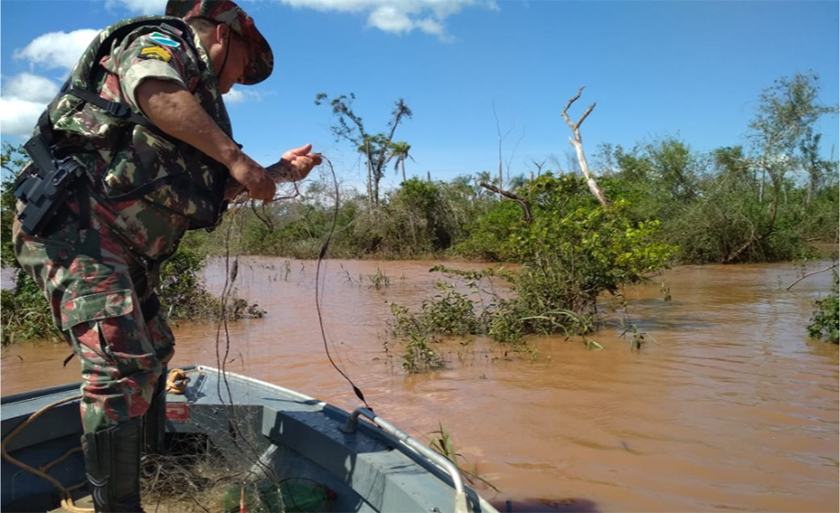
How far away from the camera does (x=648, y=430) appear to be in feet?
11.8

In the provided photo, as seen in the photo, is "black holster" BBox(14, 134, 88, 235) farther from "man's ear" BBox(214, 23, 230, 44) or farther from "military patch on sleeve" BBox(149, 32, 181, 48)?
"man's ear" BBox(214, 23, 230, 44)

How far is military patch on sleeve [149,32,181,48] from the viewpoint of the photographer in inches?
68.9

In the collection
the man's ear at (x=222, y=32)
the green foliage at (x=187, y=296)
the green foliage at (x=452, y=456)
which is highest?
the man's ear at (x=222, y=32)

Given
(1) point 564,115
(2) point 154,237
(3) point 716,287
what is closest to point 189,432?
(2) point 154,237

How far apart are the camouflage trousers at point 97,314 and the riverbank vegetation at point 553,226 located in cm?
63

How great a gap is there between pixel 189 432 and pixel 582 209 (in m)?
4.95

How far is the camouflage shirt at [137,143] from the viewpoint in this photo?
1.71m

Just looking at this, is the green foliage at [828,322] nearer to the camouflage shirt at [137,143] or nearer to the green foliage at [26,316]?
the camouflage shirt at [137,143]

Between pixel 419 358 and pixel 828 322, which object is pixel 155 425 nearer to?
pixel 419 358

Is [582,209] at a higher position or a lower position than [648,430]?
higher

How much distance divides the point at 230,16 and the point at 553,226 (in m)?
5.16

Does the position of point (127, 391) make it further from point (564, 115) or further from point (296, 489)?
point (564, 115)

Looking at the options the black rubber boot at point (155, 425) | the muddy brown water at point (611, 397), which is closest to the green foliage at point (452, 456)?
the muddy brown water at point (611, 397)

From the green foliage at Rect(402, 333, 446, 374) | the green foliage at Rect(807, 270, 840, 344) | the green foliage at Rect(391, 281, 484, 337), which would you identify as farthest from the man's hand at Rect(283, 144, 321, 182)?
the green foliage at Rect(807, 270, 840, 344)
